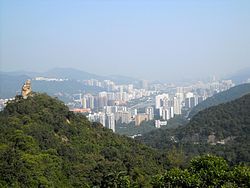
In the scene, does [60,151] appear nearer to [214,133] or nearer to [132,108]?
[214,133]

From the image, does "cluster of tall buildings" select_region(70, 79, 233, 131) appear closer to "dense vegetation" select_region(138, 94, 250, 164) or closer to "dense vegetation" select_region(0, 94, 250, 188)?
"dense vegetation" select_region(138, 94, 250, 164)

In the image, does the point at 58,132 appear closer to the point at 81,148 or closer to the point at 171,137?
the point at 81,148

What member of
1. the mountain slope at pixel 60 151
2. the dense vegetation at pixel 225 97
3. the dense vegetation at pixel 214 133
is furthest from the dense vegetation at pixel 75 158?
the dense vegetation at pixel 225 97

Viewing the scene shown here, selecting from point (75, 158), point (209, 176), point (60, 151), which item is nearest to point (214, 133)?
point (75, 158)

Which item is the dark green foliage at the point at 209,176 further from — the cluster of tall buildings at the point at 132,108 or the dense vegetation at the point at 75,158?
the cluster of tall buildings at the point at 132,108

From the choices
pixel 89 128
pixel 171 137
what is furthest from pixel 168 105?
pixel 89 128

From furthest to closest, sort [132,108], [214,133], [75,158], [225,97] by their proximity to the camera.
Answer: [132,108] → [225,97] → [214,133] → [75,158]
